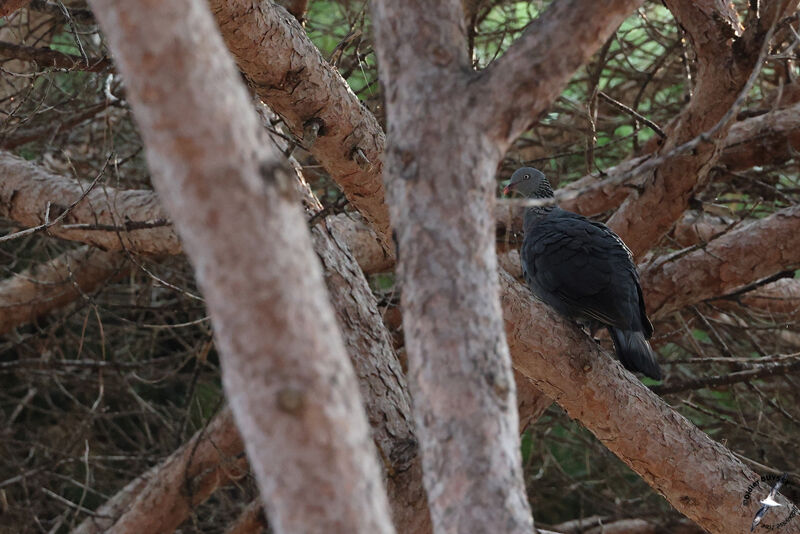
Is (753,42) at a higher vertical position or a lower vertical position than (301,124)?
higher

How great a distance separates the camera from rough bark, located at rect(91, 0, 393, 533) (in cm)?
100

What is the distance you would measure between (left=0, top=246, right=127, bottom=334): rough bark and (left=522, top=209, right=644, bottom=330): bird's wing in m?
2.15

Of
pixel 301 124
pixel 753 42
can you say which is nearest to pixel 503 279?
pixel 301 124

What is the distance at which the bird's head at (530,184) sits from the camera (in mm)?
3953

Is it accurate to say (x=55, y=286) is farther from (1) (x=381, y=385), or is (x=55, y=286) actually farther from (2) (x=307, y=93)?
(2) (x=307, y=93)

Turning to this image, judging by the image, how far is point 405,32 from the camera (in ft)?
4.75

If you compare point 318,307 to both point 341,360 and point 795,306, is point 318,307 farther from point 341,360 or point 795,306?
point 795,306

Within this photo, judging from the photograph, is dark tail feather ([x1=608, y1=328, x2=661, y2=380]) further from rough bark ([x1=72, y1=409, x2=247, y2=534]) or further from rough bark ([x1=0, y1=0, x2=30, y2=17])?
rough bark ([x1=0, y1=0, x2=30, y2=17])

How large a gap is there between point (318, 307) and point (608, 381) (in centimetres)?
171

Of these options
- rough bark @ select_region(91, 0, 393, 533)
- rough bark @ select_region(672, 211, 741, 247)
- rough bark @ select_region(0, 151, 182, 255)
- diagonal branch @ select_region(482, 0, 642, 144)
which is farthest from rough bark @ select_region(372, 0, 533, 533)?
rough bark @ select_region(672, 211, 741, 247)

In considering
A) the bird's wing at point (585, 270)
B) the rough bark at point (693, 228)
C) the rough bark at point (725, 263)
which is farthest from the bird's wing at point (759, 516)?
the rough bark at point (693, 228)

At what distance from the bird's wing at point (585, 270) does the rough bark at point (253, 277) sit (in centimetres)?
205

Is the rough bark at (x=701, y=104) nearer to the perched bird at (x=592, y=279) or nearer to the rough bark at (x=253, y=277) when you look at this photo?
the perched bird at (x=592, y=279)

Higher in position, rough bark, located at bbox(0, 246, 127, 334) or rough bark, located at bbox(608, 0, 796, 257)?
rough bark, located at bbox(608, 0, 796, 257)
